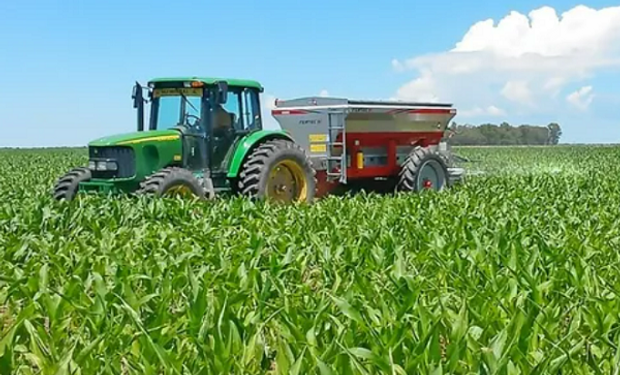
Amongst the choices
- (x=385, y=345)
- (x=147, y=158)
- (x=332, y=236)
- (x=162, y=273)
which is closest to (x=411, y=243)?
(x=332, y=236)

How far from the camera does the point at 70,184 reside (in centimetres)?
970

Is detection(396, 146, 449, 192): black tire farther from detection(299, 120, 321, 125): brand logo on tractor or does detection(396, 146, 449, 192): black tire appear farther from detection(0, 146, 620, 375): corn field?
detection(0, 146, 620, 375): corn field

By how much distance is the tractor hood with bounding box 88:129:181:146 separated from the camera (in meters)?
9.11

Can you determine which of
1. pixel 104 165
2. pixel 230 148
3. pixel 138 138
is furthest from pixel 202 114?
pixel 104 165

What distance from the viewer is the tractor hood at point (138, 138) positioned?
9109 mm

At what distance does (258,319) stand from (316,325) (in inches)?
15.2

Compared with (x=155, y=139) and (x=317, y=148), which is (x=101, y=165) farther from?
(x=317, y=148)

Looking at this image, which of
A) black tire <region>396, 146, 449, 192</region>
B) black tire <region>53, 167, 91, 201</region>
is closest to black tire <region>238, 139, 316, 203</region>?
black tire <region>53, 167, 91, 201</region>

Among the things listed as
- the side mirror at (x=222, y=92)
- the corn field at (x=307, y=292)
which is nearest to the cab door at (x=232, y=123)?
the side mirror at (x=222, y=92)

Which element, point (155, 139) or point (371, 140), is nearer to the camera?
point (155, 139)

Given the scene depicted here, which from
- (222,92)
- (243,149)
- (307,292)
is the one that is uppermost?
(222,92)

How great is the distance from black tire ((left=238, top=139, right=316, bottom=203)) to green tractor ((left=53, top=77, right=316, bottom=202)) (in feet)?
0.04

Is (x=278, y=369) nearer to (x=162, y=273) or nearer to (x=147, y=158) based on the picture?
(x=162, y=273)

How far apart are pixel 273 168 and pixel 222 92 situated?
135 centimetres
